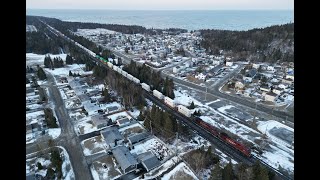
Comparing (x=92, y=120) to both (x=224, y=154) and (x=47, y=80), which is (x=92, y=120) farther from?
(x=47, y=80)

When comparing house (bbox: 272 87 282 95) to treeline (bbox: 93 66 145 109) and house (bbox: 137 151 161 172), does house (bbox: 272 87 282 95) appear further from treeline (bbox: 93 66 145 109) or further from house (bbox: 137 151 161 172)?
house (bbox: 137 151 161 172)

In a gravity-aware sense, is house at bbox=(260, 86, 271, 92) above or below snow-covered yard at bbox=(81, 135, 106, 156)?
above

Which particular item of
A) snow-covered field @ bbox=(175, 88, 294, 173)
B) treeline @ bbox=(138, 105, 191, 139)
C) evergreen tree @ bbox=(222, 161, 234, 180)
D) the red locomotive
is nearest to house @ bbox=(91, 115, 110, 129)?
treeline @ bbox=(138, 105, 191, 139)

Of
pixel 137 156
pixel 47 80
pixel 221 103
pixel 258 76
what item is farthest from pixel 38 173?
pixel 258 76

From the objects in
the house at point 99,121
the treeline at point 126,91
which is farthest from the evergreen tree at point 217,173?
the treeline at point 126,91

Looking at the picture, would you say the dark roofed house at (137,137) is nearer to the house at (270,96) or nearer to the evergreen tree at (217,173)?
the evergreen tree at (217,173)

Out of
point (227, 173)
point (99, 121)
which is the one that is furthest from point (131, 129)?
point (227, 173)
